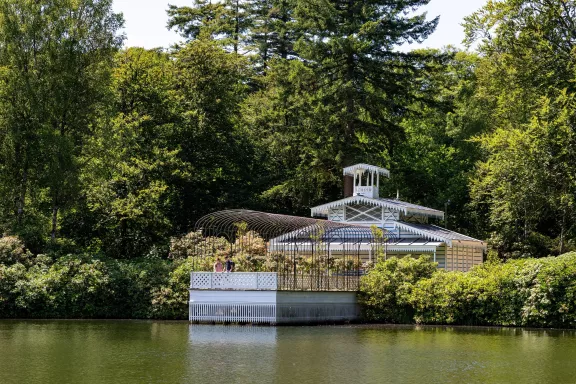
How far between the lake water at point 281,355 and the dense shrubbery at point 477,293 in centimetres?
146

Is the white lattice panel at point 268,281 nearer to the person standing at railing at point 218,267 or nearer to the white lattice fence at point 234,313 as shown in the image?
the white lattice fence at point 234,313

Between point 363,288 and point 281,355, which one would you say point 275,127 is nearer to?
point 363,288

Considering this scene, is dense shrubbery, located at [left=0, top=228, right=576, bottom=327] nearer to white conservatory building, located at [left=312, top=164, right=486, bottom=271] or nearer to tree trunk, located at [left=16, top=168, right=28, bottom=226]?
tree trunk, located at [left=16, top=168, right=28, bottom=226]

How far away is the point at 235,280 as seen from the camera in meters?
30.6

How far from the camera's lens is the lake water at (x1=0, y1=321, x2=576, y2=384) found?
57.2 ft

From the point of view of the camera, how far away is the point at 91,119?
42.4 m

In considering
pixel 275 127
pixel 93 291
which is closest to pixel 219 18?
pixel 275 127

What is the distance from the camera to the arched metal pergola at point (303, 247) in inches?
1288

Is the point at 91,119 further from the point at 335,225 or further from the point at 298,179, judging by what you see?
the point at 335,225

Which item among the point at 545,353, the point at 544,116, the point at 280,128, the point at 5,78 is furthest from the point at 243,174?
the point at 545,353

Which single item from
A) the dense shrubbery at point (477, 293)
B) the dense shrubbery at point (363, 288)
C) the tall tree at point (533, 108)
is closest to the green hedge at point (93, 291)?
the dense shrubbery at point (363, 288)

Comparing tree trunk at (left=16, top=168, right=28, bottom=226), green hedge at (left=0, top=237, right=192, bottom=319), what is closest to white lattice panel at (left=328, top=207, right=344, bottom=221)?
green hedge at (left=0, top=237, right=192, bottom=319)

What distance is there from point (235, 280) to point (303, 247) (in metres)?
7.20

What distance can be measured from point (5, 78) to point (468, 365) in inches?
Result: 1112
